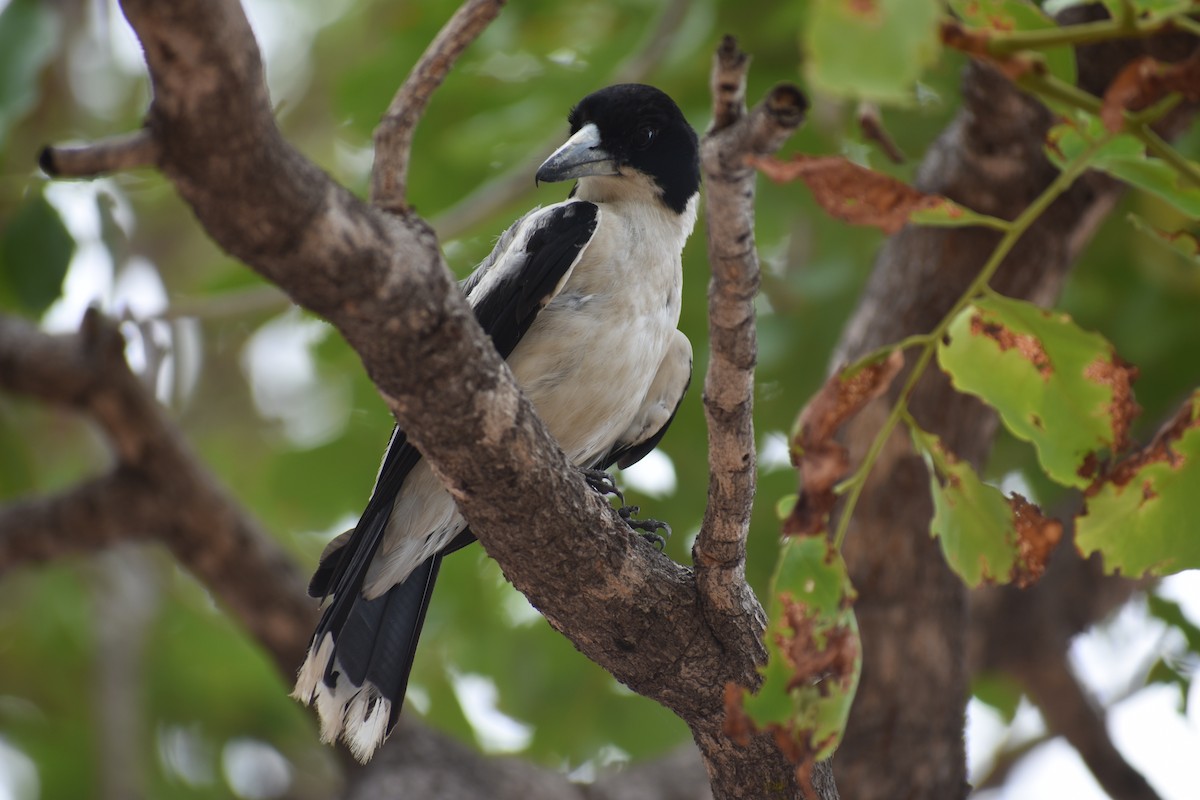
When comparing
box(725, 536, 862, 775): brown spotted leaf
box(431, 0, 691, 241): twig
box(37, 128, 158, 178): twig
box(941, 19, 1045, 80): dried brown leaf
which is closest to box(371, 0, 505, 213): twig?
box(37, 128, 158, 178): twig

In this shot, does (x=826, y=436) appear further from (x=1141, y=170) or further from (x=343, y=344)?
(x=343, y=344)

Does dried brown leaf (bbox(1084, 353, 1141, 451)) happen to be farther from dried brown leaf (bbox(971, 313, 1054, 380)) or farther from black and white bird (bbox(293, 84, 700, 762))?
black and white bird (bbox(293, 84, 700, 762))

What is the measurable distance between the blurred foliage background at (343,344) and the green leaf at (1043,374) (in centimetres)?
223

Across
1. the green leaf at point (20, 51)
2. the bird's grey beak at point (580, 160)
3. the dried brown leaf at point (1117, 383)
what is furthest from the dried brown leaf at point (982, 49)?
the green leaf at point (20, 51)

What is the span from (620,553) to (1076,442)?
926 millimetres

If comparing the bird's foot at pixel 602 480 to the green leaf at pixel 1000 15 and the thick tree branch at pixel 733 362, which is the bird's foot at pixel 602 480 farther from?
the green leaf at pixel 1000 15

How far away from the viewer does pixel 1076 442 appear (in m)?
1.88

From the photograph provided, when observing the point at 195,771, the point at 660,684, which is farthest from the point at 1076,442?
the point at 195,771

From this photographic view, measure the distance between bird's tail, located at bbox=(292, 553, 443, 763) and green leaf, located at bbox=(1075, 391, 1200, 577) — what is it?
5.79 ft

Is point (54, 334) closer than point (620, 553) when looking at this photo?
No

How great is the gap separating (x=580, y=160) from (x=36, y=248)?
4.84ft

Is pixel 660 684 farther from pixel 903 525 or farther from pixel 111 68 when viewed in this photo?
pixel 111 68

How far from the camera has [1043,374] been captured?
1863 millimetres

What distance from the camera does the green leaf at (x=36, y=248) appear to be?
350 cm
